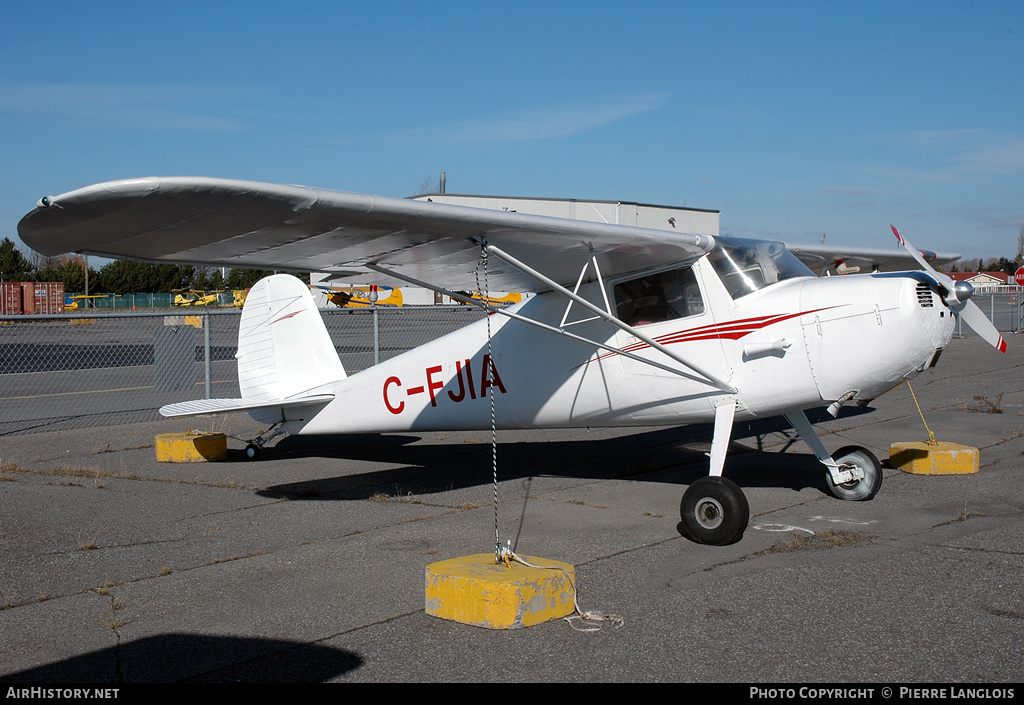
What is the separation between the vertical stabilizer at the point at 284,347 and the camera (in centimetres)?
952

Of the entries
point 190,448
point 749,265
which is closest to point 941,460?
point 749,265

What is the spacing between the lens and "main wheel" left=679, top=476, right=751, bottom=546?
233 inches

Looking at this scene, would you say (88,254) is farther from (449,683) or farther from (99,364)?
(99,364)

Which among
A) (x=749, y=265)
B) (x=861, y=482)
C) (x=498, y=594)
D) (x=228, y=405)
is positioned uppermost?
(x=749, y=265)

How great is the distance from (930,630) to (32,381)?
65.8 feet

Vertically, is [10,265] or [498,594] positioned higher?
[10,265]

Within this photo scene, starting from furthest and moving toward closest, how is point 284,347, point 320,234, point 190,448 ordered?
point 190,448 → point 284,347 → point 320,234

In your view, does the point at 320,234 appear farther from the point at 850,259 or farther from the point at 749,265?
the point at 850,259

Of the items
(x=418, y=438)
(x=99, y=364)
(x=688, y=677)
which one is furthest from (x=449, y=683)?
(x=99, y=364)

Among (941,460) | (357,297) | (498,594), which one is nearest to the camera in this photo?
(498,594)

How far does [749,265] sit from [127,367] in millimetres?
19690

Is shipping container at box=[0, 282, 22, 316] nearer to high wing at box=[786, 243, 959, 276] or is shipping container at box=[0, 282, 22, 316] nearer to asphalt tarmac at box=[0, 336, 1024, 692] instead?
asphalt tarmac at box=[0, 336, 1024, 692]

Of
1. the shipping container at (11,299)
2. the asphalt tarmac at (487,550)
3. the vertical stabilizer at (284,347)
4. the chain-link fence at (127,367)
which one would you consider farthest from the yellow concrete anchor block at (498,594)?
the shipping container at (11,299)

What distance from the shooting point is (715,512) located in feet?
19.9
